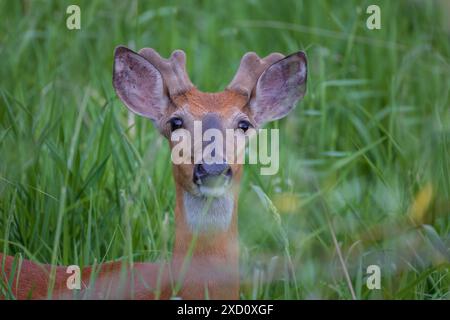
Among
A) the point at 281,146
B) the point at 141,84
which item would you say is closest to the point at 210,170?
the point at 141,84

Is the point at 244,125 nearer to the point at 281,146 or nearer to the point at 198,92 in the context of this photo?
the point at 198,92

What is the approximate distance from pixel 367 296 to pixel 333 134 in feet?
3.01

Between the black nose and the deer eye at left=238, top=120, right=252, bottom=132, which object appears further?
the deer eye at left=238, top=120, right=252, bottom=132

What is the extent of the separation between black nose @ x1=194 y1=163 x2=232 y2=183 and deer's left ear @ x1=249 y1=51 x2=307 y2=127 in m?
0.25

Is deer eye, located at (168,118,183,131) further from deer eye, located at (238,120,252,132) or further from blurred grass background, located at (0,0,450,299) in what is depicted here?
blurred grass background, located at (0,0,450,299)

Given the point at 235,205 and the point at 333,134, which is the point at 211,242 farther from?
the point at 333,134

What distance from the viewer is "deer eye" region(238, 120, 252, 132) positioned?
118 inches

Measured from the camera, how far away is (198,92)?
305 centimetres

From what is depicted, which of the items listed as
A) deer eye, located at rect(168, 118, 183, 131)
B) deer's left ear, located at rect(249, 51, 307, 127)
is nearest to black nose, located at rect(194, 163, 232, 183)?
deer eye, located at rect(168, 118, 183, 131)

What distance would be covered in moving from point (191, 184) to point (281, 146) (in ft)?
2.95

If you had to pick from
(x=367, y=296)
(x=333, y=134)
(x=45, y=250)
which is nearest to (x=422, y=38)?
(x=333, y=134)

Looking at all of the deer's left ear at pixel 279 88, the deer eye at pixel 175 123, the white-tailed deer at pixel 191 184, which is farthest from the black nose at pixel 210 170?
the deer's left ear at pixel 279 88

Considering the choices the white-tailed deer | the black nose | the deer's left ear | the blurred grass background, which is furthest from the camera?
the blurred grass background

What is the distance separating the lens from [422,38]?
4332mm
